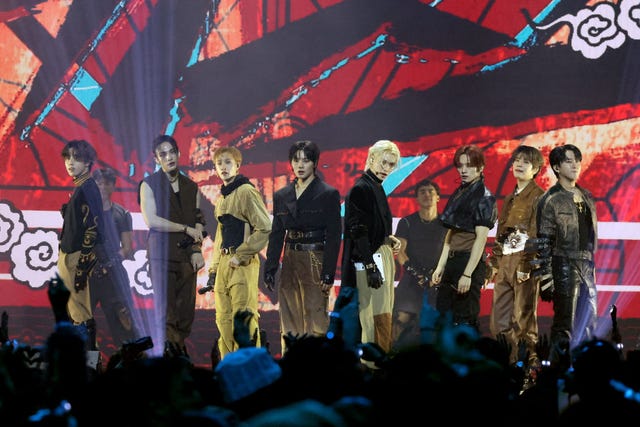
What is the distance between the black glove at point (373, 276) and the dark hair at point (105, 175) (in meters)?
2.42

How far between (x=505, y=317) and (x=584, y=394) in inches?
196

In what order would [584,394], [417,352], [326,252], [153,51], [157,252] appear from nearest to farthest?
[417,352] → [584,394] → [326,252] → [157,252] → [153,51]

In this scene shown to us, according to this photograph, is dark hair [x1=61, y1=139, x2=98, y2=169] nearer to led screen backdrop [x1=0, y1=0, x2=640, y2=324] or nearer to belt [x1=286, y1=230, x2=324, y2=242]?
led screen backdrop [x1=0, y1=0, x2=640, y2=324]

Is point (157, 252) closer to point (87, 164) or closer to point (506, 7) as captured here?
point (87, 164)

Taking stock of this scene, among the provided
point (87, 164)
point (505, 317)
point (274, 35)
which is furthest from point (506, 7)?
point (87, 164)

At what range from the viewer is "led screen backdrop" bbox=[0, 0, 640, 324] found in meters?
7.45

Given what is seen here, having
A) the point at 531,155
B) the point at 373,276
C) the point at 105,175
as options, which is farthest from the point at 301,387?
the point at 105,175

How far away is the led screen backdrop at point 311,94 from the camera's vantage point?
7.45 metres

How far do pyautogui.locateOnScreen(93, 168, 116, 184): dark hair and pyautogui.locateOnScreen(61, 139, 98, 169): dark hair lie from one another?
0.83 ft

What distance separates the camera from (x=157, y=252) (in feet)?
21.7

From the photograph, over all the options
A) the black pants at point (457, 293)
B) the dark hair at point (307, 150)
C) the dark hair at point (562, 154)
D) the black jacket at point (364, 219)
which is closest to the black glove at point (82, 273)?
the dark hair at point (307, 150)

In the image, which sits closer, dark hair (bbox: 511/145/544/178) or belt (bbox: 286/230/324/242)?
belt (bbox: 286/230/324/242)

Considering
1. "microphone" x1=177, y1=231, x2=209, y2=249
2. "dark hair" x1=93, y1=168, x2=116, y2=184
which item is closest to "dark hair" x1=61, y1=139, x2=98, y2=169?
"dark hair" x1=93, y1=168, x2=116, y2=184

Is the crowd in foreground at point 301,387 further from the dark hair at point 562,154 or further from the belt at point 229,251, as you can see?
the dark hair at point 562,154
